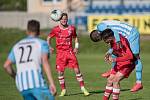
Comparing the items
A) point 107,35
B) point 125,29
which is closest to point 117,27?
point 125,29

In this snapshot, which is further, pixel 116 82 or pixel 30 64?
pixel 116 82

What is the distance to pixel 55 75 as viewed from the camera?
24.1m

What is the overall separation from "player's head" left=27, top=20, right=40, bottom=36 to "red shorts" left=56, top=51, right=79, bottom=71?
6811mm

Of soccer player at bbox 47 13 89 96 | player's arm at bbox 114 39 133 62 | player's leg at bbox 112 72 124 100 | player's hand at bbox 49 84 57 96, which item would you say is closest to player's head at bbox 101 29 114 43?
player's arm at bbox 114 39 133 62

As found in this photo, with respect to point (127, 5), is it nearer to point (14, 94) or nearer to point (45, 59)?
point (14, 94)

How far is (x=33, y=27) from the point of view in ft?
36.1

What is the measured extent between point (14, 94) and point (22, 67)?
6479mm

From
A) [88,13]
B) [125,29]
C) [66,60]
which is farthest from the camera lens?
[88,13]

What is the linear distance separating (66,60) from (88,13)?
107 feet

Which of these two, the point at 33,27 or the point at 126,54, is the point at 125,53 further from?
the point at 33,27

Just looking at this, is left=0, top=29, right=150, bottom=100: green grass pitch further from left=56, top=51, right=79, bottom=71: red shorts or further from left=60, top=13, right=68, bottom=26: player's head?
left=60, top=13, right=68, bottom=26: player's head

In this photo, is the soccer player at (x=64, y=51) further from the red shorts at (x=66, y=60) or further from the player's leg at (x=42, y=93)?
the player's leg at (x=42, y=93)

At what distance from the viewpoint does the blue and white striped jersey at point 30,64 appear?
36.6ft

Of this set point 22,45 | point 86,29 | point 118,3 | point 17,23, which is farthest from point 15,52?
point 118,3
